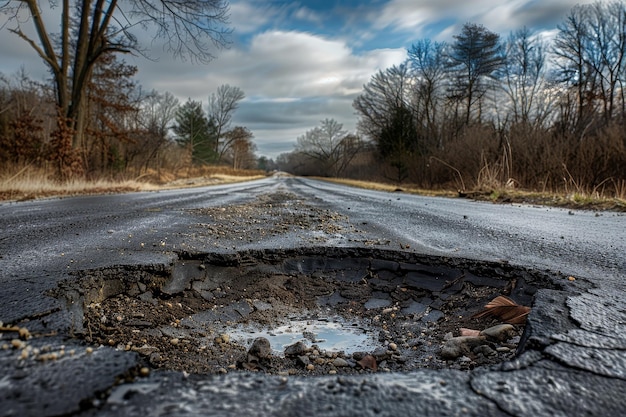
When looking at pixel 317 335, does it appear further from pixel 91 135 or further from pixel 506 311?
pixel 91 135

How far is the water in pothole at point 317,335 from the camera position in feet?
5.85

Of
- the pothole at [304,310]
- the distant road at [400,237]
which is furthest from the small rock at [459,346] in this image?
the distant road at [400,237]

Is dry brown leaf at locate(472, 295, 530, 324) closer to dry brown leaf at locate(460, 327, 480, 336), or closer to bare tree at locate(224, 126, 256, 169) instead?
dry brown leaf at locate(460, 327, 480, 336)

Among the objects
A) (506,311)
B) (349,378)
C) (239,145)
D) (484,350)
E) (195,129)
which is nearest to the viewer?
(349,378)

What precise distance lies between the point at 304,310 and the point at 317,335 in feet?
1.26

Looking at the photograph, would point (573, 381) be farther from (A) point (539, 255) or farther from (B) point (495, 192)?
(B) point (495, 192)

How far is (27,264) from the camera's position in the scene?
2492 millimetres

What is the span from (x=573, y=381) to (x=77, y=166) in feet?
47.8

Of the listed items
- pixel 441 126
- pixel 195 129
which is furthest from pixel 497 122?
pixel 195 129

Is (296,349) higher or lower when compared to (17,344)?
lower

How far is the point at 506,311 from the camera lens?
6.11ft

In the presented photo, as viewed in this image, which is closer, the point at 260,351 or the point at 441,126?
the point at 260,351

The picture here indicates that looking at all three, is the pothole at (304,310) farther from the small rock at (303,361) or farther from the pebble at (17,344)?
the pebble at (17,344)

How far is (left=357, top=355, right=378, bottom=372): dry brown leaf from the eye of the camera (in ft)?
4.93
